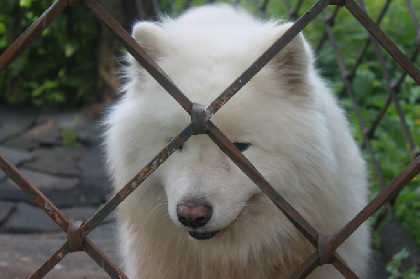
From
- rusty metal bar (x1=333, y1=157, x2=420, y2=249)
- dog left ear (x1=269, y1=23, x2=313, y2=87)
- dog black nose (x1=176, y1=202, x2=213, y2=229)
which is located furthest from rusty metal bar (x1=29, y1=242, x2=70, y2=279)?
dog left ear (x1=269, y1=23, x2=313, y2=87)

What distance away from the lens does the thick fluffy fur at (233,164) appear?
2.24 m

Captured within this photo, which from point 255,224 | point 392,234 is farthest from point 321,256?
point 392,234

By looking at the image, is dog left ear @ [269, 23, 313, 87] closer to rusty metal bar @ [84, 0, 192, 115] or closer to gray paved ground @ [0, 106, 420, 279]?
rusty metal bar @ [84, 0, 192, 115]

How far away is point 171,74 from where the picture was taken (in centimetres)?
240

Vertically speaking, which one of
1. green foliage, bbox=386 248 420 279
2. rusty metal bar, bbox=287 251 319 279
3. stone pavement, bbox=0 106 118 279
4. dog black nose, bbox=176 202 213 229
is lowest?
stone pavement, bbox=0 106 118 279

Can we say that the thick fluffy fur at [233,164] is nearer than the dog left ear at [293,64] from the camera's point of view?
Yes

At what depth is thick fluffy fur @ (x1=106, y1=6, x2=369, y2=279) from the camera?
224 centimetres

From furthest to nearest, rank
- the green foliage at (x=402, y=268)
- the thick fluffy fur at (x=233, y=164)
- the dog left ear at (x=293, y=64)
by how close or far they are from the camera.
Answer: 1. the green foliage at (x=402, y=268)
2. the dog left ear at (x=293, y=64)
3. the thick fluffy fur at (x=233, y=164)

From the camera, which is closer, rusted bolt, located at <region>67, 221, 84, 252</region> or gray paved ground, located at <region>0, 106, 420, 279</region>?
rusted bolt, located at <region>67, 221, 84, 252</region>

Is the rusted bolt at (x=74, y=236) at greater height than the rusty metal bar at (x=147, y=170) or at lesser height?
lesser

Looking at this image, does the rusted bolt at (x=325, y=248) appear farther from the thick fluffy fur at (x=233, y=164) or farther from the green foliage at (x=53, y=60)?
the green foliage at (x=53, y=60)

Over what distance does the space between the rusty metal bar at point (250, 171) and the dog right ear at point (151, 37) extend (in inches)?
41.3

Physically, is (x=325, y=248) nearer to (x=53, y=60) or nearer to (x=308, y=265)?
(x=308, y=265)

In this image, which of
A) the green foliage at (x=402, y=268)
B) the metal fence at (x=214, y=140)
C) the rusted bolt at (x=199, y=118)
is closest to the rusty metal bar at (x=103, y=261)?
the metal fence at (x=214, y=140)
